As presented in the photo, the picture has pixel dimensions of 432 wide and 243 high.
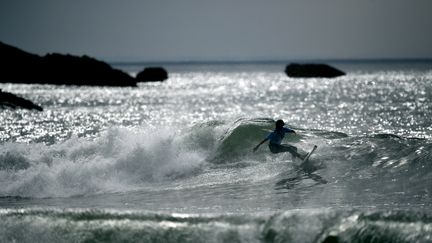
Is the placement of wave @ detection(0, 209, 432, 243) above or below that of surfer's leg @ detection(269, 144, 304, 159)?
below

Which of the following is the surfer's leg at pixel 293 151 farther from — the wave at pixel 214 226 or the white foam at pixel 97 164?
the wave at pixel 214 226

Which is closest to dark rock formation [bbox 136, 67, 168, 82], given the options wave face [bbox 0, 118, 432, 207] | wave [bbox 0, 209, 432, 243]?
wave face [bbox 0, 118, 432, 207]

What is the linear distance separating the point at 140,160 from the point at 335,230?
994cm

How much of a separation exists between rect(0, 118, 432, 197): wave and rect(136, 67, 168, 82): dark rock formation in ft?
409

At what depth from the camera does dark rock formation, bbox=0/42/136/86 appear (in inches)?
4119

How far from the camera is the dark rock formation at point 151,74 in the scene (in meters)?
146

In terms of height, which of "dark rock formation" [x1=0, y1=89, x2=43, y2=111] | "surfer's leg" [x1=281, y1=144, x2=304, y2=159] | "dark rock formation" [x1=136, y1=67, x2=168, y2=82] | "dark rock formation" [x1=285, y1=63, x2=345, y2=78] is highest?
"dark rock formation" [x1=285, y1=63, x2=345, y2=78]

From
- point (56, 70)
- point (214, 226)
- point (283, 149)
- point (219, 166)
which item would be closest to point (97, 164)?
point (219, 166)

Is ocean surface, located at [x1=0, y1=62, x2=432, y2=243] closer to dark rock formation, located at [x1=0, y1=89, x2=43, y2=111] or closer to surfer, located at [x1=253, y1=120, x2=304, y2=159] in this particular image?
surfer, located at [x1=253, y1=120, x2=304, y2=159]

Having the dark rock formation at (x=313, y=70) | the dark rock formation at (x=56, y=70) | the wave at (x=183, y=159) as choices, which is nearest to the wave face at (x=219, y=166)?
the wave at (x=183, y=159)

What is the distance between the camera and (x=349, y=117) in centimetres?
4547

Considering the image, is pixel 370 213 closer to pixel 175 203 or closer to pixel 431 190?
pixel 431 190

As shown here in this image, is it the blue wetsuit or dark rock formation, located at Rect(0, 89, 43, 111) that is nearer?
the blue wetsuit

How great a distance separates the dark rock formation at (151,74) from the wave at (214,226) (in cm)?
13512
